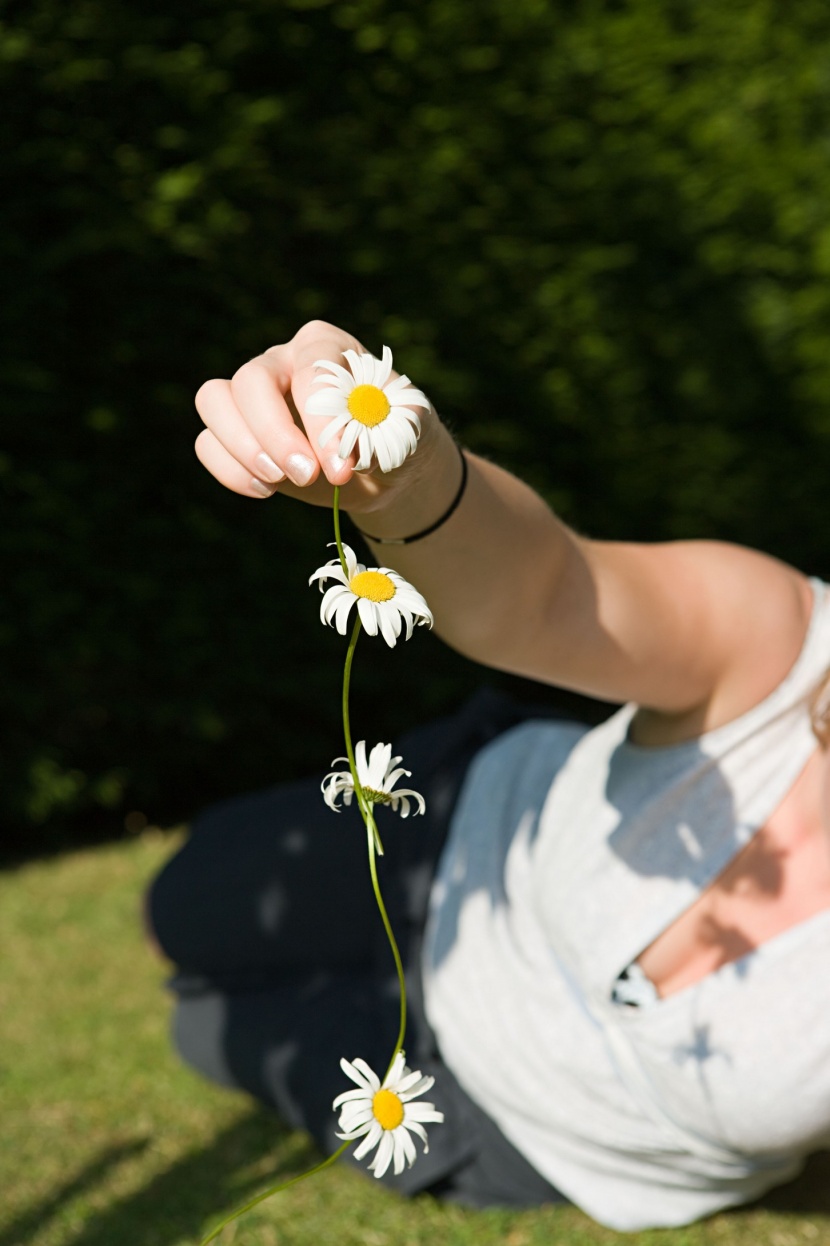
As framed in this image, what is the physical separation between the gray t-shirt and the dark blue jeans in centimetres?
7

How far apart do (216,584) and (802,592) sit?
261cm

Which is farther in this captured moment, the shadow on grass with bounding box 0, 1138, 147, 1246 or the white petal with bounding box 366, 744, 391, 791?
the shadow on grass with bounding box 0, 1138, 147, 1246

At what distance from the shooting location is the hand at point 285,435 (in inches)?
39.8

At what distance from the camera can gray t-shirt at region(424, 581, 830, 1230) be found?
1602 millimetres

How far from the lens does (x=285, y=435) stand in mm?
1021

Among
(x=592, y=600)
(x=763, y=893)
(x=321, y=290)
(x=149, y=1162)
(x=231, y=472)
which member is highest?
(x=231, y=472)

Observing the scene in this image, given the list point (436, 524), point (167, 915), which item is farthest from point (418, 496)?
point (167, 915)

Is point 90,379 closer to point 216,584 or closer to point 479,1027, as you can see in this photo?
point 216,584

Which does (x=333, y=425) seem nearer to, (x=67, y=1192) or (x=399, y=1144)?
(x=399, y=1144)

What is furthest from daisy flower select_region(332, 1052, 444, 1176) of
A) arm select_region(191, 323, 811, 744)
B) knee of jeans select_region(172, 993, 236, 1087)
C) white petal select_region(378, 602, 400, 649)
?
knee of jeans select_region(172, 993, 236, 1087)

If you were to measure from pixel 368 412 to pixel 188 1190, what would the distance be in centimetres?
172

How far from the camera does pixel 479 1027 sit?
1.96 metres

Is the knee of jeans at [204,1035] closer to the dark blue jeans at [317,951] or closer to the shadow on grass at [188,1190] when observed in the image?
the dark blue jeans at [317,951]

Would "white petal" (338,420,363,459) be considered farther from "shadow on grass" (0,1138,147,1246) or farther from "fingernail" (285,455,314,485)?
"shadow on grass" (0,1138,147,1246)
